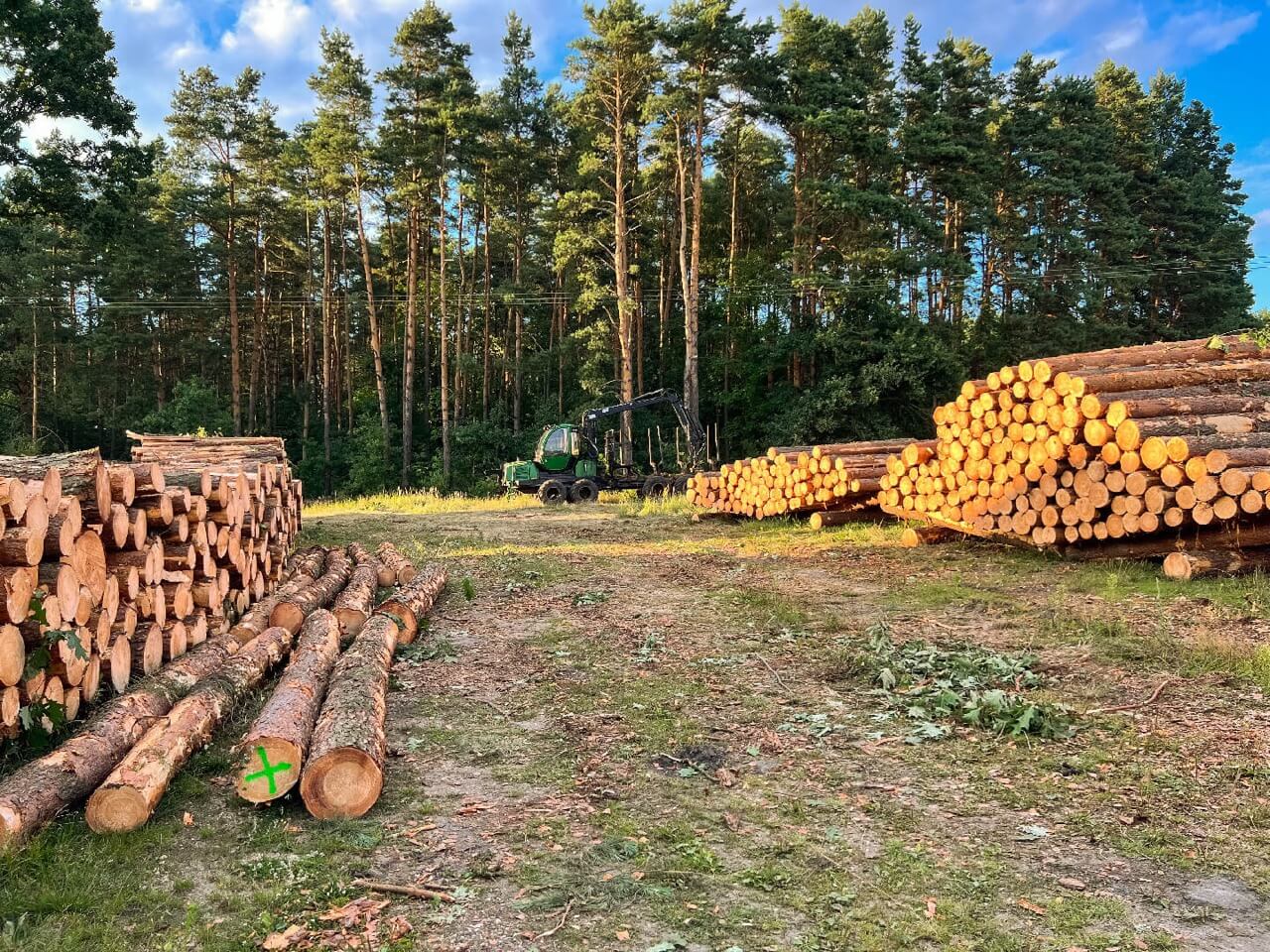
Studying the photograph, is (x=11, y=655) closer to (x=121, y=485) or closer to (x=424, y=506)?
(x=121, y=485)

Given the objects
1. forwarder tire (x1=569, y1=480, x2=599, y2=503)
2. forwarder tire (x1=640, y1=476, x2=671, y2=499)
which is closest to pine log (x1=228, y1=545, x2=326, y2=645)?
forwarder tire (x1=569, y1=480, x2=599, y2=503)

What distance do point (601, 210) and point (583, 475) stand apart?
1298 cm

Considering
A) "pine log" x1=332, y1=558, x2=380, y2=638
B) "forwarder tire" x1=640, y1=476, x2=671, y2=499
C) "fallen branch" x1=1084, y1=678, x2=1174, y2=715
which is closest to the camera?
"fallen branch" x1=1084, y1=678, x2=1174, y2=715

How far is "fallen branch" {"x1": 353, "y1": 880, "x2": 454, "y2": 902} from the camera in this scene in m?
2.88

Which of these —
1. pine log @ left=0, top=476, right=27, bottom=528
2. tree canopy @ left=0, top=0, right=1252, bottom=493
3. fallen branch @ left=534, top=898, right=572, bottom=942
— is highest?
tree canopy @ left=0, top=0, right=1252, bottom=493

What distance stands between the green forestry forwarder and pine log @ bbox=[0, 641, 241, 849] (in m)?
14.3

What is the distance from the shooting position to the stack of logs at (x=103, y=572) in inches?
162

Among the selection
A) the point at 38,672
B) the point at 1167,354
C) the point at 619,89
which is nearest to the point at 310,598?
the point at 38,672

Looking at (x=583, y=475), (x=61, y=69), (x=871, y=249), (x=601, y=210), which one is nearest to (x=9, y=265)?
(x=61, y=69)

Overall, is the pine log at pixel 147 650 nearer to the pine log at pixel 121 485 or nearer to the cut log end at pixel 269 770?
the pine log at pixel 121 485

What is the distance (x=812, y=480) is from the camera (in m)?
12.4

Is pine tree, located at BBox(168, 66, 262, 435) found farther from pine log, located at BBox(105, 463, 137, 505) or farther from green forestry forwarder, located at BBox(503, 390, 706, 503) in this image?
pine log, located at BBox(105, 463, 137, 505)

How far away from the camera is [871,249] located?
27.7 meters

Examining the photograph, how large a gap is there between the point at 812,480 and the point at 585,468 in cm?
822
